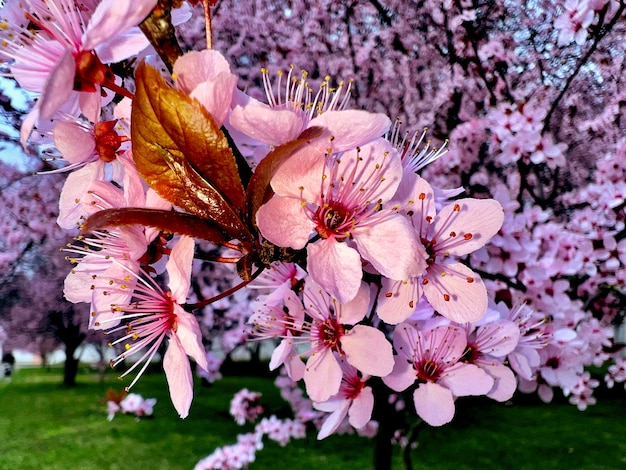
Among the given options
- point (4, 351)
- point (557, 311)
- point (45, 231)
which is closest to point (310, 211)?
point (557, 311)

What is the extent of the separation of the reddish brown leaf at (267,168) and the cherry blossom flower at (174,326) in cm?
6

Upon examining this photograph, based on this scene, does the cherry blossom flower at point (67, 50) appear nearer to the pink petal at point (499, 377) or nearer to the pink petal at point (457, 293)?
the pink petal at point (457, 293)

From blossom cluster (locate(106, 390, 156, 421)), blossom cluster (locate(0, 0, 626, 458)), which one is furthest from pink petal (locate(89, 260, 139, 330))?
blossom cluster (locate(106, 390, 156, 421))

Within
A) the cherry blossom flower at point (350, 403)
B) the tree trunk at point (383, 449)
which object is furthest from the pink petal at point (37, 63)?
the tree trunk at point (383, 449)

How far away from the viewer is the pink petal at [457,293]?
550mm

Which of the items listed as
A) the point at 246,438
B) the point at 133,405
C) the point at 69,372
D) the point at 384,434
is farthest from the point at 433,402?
the point at 69,372

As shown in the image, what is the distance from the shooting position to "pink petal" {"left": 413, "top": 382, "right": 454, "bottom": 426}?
0.67m

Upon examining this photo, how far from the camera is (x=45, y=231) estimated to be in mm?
4801

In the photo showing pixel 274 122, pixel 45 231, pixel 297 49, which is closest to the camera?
pixel 274 122

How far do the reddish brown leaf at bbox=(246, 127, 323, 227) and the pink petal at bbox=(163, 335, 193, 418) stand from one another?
0.50ft

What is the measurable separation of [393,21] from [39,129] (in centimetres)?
444

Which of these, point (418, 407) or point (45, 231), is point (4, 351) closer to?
point (45, 231)

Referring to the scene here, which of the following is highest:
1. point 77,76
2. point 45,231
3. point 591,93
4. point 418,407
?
point 591,93

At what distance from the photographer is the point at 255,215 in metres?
0.45
